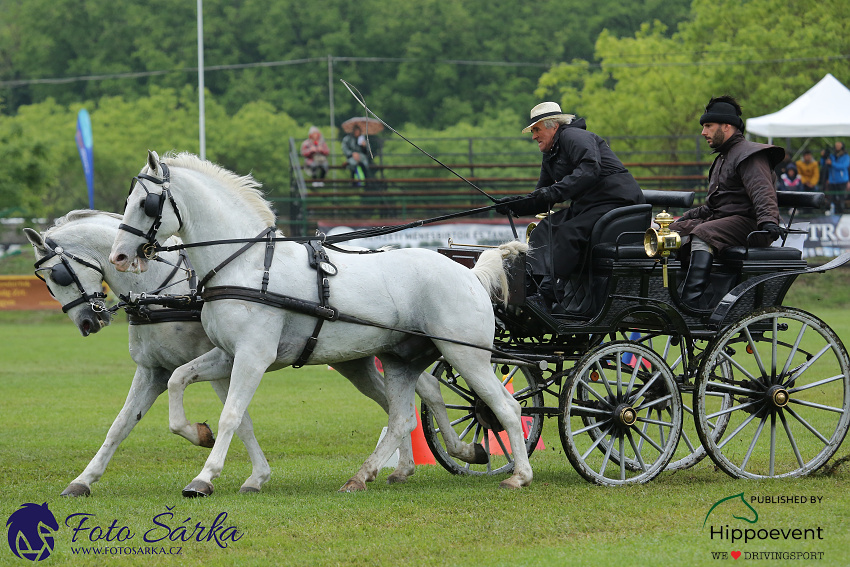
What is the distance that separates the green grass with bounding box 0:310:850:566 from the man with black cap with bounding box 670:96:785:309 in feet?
4.95

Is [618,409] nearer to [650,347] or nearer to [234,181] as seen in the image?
[650,347]

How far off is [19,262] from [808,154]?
21842 mm

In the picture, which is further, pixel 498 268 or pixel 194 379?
pixel 498 268

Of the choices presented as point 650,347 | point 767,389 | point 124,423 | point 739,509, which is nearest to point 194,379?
point 124,423

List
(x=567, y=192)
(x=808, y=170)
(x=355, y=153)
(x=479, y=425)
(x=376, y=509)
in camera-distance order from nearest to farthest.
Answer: (x=376, y=509), (x=567, y=192), (x=479, y=425), (x=808, y=170), (x=355, y=153)

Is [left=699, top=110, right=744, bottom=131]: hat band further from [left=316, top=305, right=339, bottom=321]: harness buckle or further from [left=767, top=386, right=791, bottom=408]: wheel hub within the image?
[left=316, top=305, right=339, bottom=321]: harness buckle

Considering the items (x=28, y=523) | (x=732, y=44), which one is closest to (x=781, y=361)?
(x=28, y=523)

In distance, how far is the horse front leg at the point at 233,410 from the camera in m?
6.61

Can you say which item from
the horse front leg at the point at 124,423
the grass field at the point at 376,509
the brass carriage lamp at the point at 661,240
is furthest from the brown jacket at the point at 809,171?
the horse front leg at the point at 124,423

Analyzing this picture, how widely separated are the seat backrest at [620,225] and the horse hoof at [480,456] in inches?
64.8

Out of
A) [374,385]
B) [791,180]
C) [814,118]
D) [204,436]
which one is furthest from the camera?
[791,180]

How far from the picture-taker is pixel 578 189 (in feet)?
24.1

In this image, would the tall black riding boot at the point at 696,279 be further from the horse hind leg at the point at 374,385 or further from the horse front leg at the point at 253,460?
the horse front leg at the point at 253,460

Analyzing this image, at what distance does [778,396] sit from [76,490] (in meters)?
4.76
